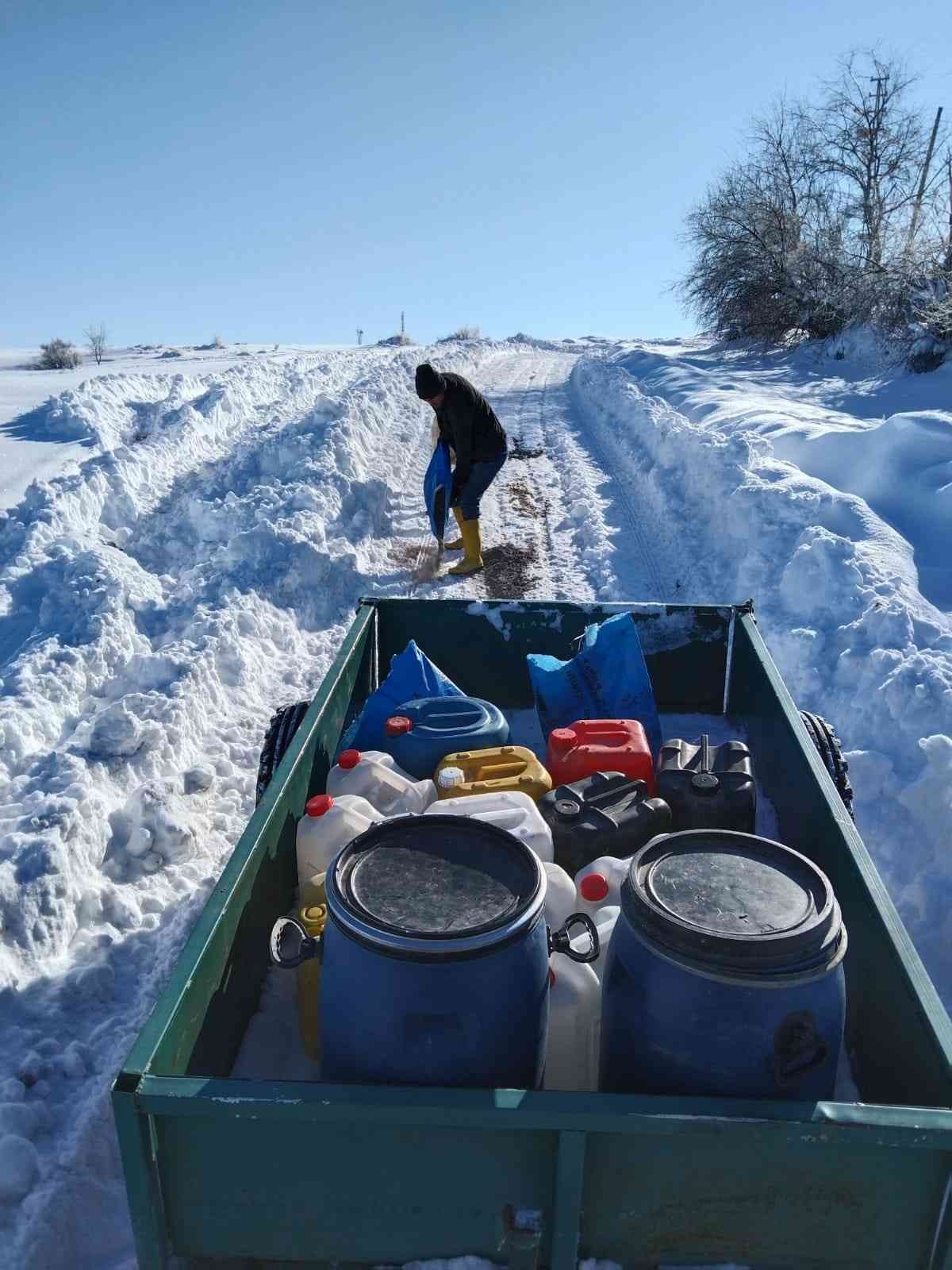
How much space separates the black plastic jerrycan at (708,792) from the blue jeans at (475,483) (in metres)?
4.41

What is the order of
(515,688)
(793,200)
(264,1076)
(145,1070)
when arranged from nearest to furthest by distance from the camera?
(145,1070), (264,1076), (515,688), (793,200)

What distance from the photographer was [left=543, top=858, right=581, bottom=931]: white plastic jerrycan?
2.82 meters

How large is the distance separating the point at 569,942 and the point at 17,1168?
1773 mm

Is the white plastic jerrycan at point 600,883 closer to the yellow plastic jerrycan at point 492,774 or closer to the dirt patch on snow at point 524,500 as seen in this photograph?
the yellow plastic jerrycan at point 492,774

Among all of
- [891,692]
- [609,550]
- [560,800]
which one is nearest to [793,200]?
[609,550]

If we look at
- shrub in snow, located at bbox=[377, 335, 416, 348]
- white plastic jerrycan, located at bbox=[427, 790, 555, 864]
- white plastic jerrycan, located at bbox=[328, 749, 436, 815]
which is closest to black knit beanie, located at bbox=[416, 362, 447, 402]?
white plastic jerrycan, located at bbox=[328, 749, 436, 815]

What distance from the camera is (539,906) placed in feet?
6.79

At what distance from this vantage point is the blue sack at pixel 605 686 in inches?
162

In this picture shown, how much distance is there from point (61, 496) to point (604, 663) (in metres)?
7.19

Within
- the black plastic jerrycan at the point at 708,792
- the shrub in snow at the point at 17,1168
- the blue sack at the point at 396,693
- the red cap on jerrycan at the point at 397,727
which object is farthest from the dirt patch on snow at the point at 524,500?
the shrub in snow at the point at 17,1168

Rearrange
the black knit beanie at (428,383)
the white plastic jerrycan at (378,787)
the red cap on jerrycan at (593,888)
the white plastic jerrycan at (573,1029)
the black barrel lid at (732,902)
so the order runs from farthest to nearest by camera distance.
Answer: the black knit beanie at (428,383) < the white plastic jerrycan at (378,787) < the red cap on jerrycan at (593,888) < the white plastic jerrycan at (573,1029) < the black barrel lid at (732,902)

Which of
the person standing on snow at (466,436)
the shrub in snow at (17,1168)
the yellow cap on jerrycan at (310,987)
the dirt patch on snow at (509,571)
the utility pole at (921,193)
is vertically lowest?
the shrub in snow at (17,1168)

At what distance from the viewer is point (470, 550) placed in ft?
26.1

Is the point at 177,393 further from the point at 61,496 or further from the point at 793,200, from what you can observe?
the point at 793,200
